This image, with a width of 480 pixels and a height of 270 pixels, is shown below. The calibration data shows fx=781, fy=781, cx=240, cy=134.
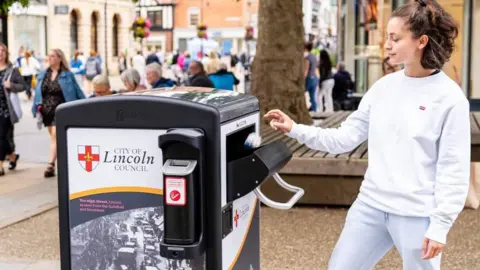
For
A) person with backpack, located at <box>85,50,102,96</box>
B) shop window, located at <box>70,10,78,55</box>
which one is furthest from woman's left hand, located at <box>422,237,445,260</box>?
shop window, located at <box>70,10,78,55</box>

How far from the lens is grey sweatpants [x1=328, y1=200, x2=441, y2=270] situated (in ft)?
10.1

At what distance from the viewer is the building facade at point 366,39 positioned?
57.1ft

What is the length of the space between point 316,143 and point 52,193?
230 inches

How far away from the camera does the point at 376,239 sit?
3.25 metres

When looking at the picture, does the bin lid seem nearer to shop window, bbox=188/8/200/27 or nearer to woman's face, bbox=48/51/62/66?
woman's face, bbox=48/51/62/66

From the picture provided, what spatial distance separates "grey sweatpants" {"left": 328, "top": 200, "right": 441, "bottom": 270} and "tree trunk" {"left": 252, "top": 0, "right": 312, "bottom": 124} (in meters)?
7.47

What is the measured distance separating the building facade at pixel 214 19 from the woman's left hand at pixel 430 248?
247 ft

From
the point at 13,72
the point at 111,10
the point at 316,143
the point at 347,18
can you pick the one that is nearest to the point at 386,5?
the point at 347,18

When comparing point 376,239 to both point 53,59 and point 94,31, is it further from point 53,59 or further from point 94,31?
point 94,31

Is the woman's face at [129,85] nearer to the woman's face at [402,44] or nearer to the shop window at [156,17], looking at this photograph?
the woman's face at [402,44]

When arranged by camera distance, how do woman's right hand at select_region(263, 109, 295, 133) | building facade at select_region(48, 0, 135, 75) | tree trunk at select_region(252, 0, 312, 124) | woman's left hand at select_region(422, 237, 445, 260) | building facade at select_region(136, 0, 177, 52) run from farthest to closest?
building facade at select_region(136, 0, 177, 52)
building facade at select_region(48, 0, 135, 75)
tree trunk at select_region(252, 0, 312, 124)
woman's right hand at select_region(263, 109, 295, 133)
woman's left hand at select_region(422, 237, 445, 260)

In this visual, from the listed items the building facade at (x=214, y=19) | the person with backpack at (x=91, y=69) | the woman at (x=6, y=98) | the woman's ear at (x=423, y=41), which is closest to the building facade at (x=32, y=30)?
the person with backpack at (x=91, y=69)

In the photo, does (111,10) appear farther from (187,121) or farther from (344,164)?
(187,121)

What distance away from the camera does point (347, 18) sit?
1792 cm
